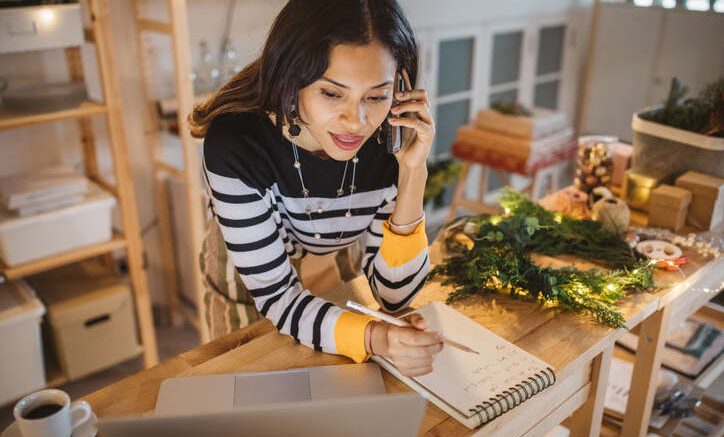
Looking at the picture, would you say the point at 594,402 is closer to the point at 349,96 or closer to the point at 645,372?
the point at 645,372

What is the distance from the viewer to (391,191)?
139 centimetres

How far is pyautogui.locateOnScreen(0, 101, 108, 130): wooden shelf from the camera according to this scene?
2.06 m

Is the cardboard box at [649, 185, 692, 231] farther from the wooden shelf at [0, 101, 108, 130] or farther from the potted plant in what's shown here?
the wooden shelf at [0, 101, 108, 130]

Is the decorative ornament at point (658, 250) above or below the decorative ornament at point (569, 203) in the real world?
below

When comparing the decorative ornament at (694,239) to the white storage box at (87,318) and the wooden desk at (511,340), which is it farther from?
the white storage box at (87,318)

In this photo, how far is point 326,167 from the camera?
1.33 metres

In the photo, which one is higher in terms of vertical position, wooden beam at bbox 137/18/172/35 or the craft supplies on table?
wooden beam at bbox 137/18/172/35

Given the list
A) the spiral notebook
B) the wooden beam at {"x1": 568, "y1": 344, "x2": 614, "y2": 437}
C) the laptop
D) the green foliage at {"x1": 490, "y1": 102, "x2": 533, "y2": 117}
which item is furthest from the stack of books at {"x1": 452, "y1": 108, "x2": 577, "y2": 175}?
the laptop

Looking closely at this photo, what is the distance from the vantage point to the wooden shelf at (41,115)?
2.06 metres

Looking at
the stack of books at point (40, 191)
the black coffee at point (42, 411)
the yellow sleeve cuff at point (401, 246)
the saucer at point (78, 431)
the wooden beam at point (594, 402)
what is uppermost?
the yellow sleeve cuff at point (401, 246)

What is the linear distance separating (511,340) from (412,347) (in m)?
0.27

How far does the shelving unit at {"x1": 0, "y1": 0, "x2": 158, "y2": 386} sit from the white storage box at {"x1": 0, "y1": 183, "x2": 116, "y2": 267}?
3cm

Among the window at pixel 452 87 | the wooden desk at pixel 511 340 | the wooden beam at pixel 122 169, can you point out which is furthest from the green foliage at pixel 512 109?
the wooden desk at pixel 511 340

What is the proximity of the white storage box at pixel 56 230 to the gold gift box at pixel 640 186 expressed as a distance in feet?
5.59
